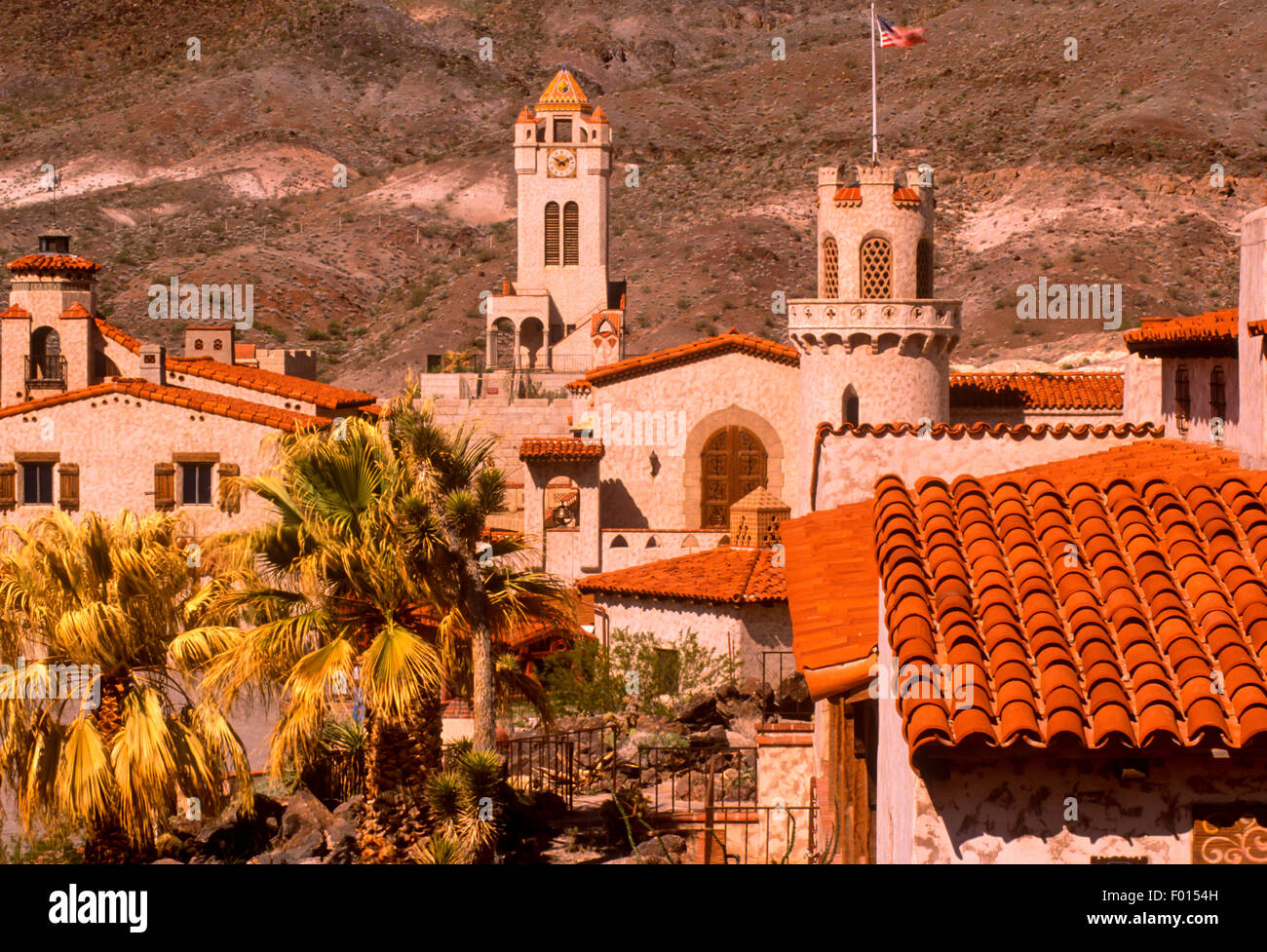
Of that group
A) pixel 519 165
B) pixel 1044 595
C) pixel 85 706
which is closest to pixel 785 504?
pixel 85 706

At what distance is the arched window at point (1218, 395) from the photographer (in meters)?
25.2

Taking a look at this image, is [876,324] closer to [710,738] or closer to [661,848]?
[710,738]

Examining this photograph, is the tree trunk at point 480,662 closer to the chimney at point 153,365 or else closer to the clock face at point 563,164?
the chimney at point 153,365

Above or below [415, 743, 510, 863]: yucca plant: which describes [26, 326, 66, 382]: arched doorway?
above

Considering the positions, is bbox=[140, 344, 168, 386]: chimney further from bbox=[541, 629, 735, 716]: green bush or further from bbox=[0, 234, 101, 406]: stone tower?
bbox=[541, 629, 735, 716]: green bush

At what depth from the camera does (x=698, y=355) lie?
151ft

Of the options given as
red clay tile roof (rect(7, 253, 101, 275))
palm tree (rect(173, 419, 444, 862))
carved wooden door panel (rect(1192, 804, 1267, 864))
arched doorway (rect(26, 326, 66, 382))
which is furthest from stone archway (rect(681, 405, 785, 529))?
carved wooden door panel (rect(1192, 804, 1267, 864))

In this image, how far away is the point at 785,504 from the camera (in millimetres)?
42750

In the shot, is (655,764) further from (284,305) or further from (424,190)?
(424,190)

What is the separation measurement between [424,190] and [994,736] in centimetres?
13765

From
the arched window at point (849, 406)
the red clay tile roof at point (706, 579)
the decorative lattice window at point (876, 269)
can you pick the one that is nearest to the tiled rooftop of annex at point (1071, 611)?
the red clay tile roof at point (706, 579)

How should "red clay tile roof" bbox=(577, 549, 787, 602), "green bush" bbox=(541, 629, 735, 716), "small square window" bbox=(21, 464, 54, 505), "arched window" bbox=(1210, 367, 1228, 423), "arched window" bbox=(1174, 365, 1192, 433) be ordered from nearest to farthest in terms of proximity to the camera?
"arched window" bbox=(1210, 367, 1228, 423)
"arched window" bbox=(1174, 365, 1192, 433)
"green bush" bbox=(541, 629, 735, 716)
"red clay tile roof" bbox=(577, 549, 787, 602)
"small square window" bbox=(21, 464, 54, 505)

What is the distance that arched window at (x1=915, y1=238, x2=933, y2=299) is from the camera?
4141 centimetres

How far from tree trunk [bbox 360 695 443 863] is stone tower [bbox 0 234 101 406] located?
102 ft
